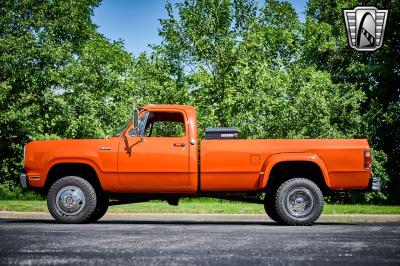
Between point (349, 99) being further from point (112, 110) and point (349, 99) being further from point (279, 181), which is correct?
point (279, 181)

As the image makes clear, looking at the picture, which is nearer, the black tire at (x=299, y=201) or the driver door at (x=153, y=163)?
the black tire at (x=299, y=201)

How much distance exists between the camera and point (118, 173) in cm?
1086

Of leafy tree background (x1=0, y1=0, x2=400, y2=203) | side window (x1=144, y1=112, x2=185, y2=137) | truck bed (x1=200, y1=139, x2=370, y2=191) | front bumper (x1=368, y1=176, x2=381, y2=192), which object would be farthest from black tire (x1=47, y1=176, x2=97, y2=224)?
leafy tree background (x1=0, y1=0, x2=400, y2=203)

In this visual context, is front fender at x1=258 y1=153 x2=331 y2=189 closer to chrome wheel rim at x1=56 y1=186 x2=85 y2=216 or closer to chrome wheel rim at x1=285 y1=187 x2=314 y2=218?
chrome wheel rim at x1=285 y1=187 x2=314 y2=218

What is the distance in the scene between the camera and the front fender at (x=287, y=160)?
10.5 meters

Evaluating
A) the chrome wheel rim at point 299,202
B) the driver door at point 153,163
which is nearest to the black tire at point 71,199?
the driver door at point 153,163

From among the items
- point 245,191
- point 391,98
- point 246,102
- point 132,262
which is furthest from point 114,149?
point 391,98

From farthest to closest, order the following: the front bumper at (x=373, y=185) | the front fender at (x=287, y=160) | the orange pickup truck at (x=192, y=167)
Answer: the front bumper at (x=373, y=185)
the orange pickup truck at (x=192, y=167)
the front fender at (x=287, y=160)

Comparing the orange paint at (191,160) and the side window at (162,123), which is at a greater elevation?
the side window at (162,123)

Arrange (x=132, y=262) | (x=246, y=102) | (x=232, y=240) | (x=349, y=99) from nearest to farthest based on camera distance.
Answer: (x=132, y=262), (x=232, y=240), (x=246, y=102), (x=349, y=99)

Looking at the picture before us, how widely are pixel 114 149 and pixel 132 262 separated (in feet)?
17.0

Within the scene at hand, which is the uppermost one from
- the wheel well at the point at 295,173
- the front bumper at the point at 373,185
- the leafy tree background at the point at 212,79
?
the leafy tree background at the point at 212,79

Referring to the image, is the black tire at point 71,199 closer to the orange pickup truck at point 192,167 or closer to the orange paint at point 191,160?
the orange pickup truck at point 192,167

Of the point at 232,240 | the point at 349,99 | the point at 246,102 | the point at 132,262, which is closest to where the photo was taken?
the point at 132,262
